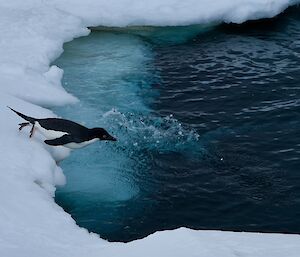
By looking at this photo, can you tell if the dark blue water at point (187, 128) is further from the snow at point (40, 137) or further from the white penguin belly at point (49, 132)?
A: the white penguin belly at point (49, 132)

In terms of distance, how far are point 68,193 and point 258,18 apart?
7855 millimetres

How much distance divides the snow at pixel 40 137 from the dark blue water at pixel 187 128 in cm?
38

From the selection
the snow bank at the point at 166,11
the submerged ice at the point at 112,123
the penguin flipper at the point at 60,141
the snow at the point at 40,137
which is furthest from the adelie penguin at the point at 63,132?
the snow bank at the point at 166,11

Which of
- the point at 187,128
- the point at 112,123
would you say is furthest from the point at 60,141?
the point at 187,128

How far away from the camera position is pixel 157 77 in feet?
35.8

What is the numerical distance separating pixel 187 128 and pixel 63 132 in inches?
94.9

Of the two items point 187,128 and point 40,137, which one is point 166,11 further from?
point 40,137

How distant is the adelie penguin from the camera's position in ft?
23.6

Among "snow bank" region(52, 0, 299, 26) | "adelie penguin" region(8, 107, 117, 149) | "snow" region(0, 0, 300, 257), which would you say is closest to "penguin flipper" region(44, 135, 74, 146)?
"adelie penguin" region(8, 107, 117, 149)

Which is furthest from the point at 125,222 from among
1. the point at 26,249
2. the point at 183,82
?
the point at 183,82

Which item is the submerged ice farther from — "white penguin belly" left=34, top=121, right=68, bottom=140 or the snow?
"white penguin belly" left=34, top=121, right=68, bottom=140

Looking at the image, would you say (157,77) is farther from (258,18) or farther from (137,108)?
(258,18)

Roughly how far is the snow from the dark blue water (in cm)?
38

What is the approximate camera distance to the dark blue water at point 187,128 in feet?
23.1
